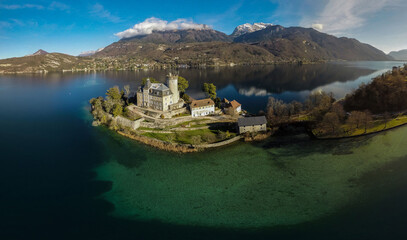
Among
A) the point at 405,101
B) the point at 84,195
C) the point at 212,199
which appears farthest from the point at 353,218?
the point at 405,101

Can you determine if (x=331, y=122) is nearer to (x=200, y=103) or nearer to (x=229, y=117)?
(x=229, y=117)

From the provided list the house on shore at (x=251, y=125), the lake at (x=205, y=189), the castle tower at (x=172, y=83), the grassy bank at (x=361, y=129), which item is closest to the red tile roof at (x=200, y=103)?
the castle tower at (x=172, y=83)

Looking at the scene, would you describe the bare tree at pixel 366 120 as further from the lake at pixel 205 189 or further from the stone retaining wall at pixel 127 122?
the stone retaining wall at pixel 127 122

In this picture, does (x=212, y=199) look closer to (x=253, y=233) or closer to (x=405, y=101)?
(x=253, y=233)

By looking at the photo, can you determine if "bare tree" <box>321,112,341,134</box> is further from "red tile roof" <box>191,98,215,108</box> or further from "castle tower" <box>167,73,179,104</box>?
"castle tower" <box>167,73,179,104</box>

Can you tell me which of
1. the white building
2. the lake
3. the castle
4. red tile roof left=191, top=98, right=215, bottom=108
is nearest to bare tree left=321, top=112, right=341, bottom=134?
the lake
